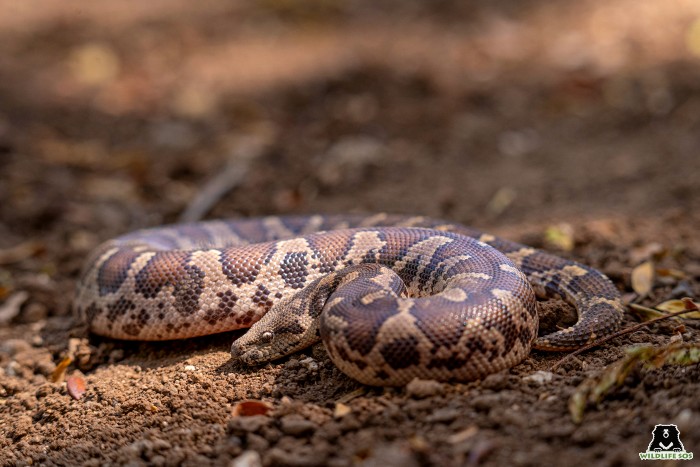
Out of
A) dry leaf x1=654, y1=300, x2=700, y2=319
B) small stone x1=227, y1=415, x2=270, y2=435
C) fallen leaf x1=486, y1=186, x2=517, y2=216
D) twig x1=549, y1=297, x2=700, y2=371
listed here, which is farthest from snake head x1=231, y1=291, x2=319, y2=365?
fallen leaf x1=486, y1=186, x2=517, y2=216

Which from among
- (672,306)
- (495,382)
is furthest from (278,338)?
(672,306)

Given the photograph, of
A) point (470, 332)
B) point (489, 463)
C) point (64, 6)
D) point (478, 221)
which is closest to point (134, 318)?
point (470, 332)

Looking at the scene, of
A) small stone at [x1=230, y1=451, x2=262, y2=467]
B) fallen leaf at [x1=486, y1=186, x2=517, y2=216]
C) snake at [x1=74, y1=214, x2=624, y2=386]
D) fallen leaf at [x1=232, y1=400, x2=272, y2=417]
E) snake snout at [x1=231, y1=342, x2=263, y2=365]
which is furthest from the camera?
fallen leaf at [x1=486, y1=186, x2=517, y2=216]

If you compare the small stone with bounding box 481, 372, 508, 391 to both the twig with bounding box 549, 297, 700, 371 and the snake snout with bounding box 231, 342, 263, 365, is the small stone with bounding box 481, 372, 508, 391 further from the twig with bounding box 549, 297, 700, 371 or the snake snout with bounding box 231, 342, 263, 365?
the snake snout with bounding box 231, 342, 263, 365

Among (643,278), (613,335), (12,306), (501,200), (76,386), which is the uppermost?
(501,200)

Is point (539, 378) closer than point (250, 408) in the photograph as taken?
Yes

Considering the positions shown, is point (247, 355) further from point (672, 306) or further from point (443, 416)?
point (672, 306)

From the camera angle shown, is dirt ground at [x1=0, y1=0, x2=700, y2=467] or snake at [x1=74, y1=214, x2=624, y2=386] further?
snake at [x1=74, y1=214, x2=624, y2=386]
